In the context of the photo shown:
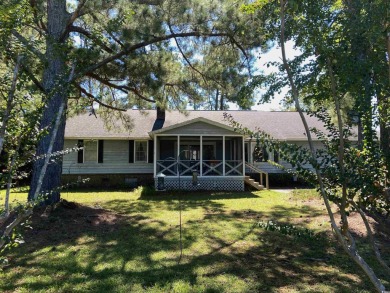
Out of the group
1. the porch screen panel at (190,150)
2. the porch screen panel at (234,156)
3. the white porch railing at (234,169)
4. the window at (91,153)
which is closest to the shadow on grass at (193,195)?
the white porch railing at (234,169)

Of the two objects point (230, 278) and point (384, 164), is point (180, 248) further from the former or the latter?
point (384, 164)

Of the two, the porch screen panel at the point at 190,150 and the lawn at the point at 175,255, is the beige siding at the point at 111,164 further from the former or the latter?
the lawn at the point at 175,255

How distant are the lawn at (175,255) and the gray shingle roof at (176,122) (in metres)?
9.06

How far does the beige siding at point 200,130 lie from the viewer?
16328mm

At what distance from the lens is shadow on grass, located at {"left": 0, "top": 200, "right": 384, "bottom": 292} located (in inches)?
178

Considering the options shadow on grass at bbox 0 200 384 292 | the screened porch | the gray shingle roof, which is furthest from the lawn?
the gray shingle roof

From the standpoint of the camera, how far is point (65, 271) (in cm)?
496

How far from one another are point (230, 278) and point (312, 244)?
2.54 metres

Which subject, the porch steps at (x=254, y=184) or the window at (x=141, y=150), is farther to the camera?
the window at (x=141, y=150)

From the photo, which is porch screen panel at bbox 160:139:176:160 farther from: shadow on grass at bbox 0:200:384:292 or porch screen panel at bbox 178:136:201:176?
shadow on grass at bbox 0:200:384:292

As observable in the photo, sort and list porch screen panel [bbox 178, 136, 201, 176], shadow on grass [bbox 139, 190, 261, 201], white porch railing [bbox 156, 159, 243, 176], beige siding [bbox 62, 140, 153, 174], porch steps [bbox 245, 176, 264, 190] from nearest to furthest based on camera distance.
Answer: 1. shadow on grass [bbox 139, 190, 261, 201]
2. white porch railing [bbox 156, 159, 243, 176]
3. porch steps [bbox 245, 176, 264, 190]
4. porch screen panel [bbox 178, 136, 201, 176]
5. beige siding [bbox 62, 140, 153, 174]

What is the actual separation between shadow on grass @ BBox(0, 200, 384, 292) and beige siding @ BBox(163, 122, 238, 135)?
8.44 m

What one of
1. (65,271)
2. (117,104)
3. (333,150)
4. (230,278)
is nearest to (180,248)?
(230,278)

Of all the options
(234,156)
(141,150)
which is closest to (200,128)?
(234,156)
